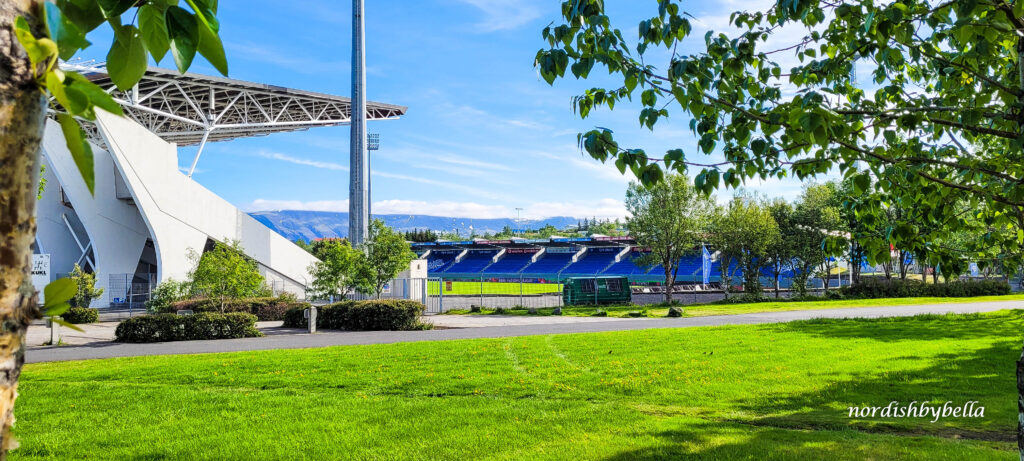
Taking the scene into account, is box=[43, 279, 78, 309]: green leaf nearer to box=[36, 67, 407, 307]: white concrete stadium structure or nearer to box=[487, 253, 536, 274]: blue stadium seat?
box=[36, 67, 407, 307]: white concrete stadium structure

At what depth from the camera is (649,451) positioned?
230 inches

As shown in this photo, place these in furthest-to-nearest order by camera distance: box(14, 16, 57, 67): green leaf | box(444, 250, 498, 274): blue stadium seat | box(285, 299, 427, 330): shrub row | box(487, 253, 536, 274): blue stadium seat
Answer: box(444, 250, 498, 274): blue stadium seat < box(487, 253, 536, 274): blue stadium seat < box(285, 299, 427, 330): shrub row < box(14, 16, 57, 67): green leaf

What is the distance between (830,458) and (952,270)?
6.74ft

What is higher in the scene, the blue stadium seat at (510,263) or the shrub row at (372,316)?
the blue stadium seat at (510,263)

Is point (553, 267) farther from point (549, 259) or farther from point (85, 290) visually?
point (85, 290)

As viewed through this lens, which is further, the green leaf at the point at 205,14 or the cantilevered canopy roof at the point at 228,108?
the cantilevered canopy roof at the point at 228,108

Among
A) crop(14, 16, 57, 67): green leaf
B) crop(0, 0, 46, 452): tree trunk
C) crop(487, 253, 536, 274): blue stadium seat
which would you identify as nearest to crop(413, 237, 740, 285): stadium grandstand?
crop(487, 253, 536, 274): blue stadium seat

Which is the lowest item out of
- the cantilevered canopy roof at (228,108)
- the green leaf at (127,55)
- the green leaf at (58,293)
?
the green leaf at (58,293)

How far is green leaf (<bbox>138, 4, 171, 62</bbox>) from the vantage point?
1050mm

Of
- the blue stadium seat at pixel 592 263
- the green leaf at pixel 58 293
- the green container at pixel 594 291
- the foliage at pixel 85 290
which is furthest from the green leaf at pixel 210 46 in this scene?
the blue stadium seat at pixel 592 263

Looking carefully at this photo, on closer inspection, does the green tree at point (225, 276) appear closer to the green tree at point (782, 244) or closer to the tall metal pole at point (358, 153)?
the tall metal pole at point (358, 153)

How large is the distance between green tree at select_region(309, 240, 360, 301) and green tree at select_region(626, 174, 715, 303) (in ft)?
65.8

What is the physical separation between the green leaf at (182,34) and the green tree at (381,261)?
29.5 metres

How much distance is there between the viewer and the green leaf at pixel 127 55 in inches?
41.9
